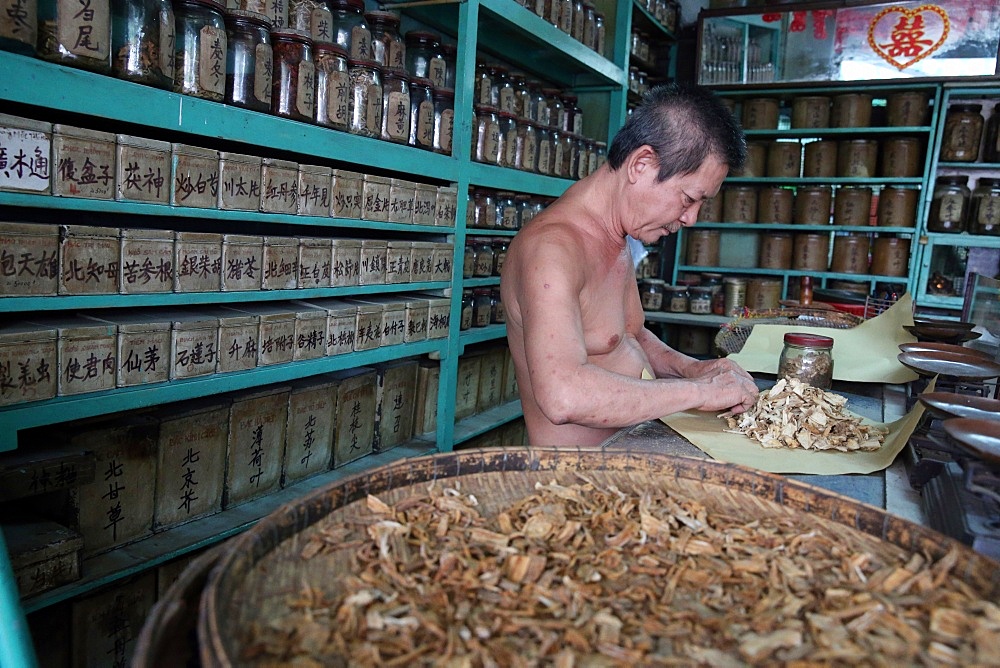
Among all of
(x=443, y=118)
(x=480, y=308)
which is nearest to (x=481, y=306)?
(x=480, y=308)

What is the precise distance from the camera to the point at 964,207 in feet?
15.0

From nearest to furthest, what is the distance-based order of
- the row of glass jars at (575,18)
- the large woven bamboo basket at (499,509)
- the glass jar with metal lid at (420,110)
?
the large woven bamboo basket at (499,509) < the glass jar with metal lid at (420,110) < the row of glass jars at (575,18)

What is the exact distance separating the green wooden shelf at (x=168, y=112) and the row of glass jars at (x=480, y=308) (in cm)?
87

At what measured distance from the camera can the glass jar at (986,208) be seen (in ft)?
14.5

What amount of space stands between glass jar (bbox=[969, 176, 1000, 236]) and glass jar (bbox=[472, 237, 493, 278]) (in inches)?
128

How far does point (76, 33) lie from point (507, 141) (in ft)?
6.43

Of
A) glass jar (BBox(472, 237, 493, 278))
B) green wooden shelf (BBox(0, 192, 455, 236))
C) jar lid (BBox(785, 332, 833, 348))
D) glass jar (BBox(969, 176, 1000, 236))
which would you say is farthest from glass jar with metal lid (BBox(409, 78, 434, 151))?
glass jar (BBox(969, 176, 1000, 236))

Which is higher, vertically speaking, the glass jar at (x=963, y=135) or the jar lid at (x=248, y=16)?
the glass jar at (x=963, y=135)

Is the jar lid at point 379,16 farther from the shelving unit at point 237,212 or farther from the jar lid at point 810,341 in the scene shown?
the jar lid at point 810,341

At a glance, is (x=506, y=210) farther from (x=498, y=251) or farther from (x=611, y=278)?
(x=611, y=278)

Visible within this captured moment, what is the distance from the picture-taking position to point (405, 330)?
2.69 meters

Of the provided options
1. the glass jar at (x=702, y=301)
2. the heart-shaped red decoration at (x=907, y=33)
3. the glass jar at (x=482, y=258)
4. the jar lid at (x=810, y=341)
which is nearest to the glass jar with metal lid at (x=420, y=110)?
the glass jar at (x=482, y=258)

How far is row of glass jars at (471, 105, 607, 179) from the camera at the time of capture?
9.86 ft

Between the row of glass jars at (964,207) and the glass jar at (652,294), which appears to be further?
the glass jar at (652,294)
